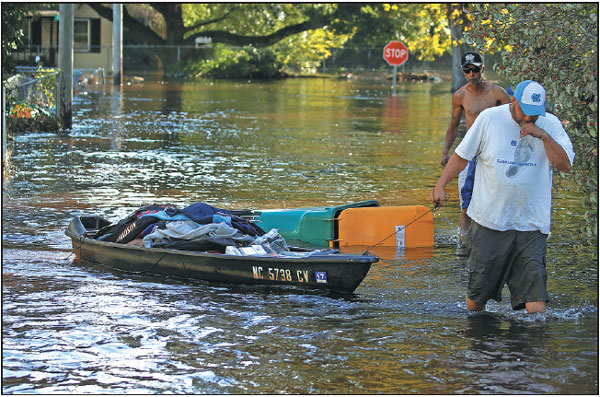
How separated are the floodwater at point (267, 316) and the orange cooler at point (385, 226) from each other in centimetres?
25

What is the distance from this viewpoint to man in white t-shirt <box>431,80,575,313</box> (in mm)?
6992

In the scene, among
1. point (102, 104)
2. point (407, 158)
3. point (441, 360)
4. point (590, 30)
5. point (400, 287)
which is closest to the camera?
point (441, 360)

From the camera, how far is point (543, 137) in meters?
6.85

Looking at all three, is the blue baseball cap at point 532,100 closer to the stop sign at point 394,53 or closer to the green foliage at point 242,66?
the stop sign at point 394,53

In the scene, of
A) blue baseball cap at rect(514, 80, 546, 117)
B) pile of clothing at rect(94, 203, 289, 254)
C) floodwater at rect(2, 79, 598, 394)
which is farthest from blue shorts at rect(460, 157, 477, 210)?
blue baseball cap at rect(514, 80, 546, 117)

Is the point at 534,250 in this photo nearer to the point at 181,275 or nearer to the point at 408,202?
the point at 181,275

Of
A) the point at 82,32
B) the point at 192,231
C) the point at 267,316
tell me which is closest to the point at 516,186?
the point at 267,316

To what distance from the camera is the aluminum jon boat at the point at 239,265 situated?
28.3 feet

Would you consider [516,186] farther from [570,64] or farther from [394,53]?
[394,53]

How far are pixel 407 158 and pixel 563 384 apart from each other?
12.7m

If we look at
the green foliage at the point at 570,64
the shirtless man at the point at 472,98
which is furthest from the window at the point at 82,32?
the green foliage at the point at 570,64

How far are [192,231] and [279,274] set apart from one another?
1020mm

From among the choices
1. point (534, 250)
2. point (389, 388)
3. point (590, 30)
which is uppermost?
point (590, 30)

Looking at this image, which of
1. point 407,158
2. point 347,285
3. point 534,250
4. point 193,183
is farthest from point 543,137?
point 407,158
